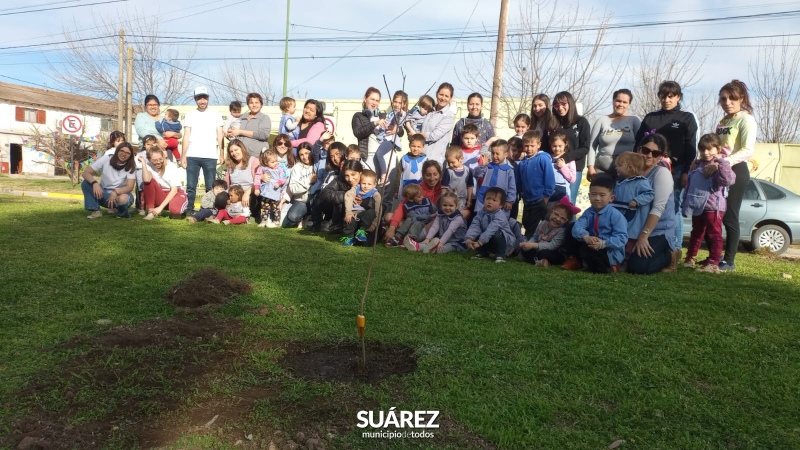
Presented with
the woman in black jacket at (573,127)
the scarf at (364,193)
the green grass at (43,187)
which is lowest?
the green grass at (43,187)

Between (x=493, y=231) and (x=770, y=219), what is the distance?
684cm

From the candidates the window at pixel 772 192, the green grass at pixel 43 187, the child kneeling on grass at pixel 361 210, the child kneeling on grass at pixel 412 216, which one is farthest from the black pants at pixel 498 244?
the green grass at pixel 43 187

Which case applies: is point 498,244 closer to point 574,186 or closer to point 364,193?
point 574,186

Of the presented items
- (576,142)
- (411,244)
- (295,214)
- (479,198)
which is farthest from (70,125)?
(576,142)

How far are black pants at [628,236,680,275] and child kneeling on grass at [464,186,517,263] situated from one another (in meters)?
1.34

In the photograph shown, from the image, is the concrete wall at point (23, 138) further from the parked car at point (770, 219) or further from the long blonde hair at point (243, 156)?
the parked car at point (770, 219)

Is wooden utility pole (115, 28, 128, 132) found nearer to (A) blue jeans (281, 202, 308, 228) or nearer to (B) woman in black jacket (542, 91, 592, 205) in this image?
(A) blue jeans (281, 202, 308, 228)

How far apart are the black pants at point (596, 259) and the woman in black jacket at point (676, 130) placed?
0.94 metres

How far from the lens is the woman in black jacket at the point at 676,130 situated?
6305 mm

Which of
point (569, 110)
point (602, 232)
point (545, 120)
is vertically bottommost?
point (602, 232)

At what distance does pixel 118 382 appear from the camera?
8.84 ft

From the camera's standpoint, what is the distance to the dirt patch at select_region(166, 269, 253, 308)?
158 inches

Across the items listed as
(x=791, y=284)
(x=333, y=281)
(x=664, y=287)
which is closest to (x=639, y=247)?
(x=664, y=287)

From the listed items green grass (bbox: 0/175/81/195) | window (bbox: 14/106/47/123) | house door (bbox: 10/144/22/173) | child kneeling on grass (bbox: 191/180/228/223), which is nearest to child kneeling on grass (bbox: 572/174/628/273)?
child kneeling on grass (bbox: 191/180/228/223)
